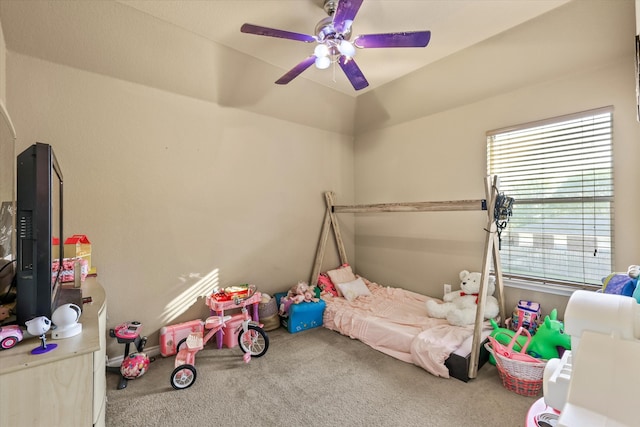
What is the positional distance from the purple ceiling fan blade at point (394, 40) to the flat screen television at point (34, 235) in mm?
1815

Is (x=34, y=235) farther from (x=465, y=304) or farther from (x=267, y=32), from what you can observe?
(x=465, y=304)

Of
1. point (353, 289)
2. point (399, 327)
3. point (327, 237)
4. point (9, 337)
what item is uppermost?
point (327, 237)

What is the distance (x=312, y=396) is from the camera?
2.00 m

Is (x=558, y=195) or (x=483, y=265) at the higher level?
(x=558, y=195)

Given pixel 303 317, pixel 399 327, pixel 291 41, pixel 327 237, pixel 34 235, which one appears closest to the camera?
pixel 34 235

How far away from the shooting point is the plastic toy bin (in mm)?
3059

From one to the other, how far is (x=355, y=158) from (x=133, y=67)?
9.72 ft

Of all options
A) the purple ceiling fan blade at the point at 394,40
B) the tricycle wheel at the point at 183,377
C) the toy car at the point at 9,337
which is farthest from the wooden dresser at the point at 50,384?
the purple ceiling fan blade at the point at 394,40

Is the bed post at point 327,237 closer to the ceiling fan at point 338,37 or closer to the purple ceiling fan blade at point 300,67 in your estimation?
the purple ceiling fan blade at point 300,67

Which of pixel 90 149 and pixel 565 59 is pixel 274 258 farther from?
pixel 565 59

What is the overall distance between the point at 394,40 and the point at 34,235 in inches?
85.5

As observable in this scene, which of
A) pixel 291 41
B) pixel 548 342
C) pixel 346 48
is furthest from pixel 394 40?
pixel 548 342

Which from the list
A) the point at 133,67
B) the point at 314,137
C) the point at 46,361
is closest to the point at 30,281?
the point at 46,361

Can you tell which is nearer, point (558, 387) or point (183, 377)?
point (558, 387)
